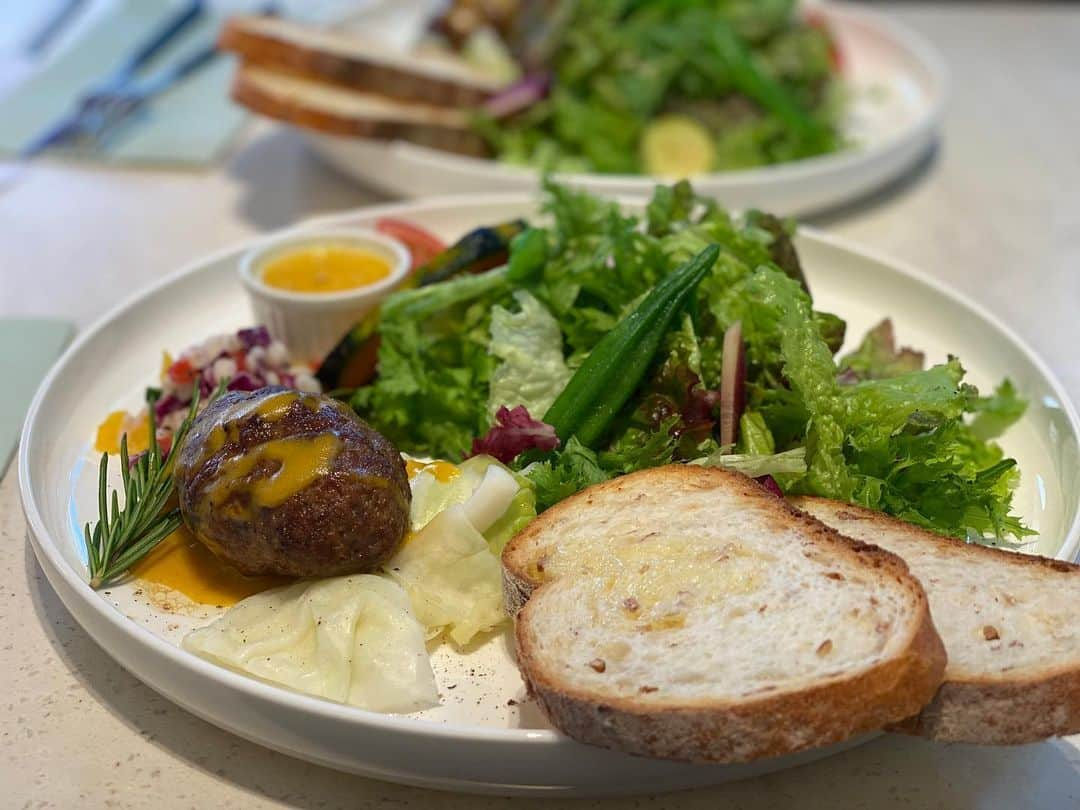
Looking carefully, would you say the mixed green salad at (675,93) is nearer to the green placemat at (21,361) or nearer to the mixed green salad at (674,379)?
the mixed green salad at (674,379)

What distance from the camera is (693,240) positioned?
2668 millimetres

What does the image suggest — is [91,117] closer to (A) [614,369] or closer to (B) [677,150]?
(B) [677,150]

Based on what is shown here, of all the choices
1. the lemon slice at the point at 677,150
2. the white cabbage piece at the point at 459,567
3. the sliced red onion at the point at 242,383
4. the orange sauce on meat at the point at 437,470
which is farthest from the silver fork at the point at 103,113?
the white cabbage piece at the point at 459,567

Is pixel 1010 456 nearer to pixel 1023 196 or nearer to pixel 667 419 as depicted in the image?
pixel 667 419

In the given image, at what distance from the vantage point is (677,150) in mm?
4258

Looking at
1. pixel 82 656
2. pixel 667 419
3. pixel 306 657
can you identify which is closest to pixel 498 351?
pixel 667 419

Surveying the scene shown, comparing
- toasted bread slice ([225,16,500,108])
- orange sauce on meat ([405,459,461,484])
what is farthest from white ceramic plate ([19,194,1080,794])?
toasted bread slice ([225,16,500,108])

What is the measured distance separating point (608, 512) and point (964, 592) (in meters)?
0.68

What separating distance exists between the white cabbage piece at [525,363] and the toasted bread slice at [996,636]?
2.81 feet

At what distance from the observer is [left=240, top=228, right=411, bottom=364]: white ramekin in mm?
2805

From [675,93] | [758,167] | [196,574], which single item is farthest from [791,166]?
[196,574]

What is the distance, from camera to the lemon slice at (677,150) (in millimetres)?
4207

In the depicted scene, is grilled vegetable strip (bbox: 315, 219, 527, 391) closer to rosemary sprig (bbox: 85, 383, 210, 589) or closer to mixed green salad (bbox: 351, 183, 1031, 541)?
mixed green salad (bbox: 351, 183, 1031, 541)

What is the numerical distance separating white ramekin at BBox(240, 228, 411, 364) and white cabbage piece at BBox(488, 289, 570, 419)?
1.52ft
